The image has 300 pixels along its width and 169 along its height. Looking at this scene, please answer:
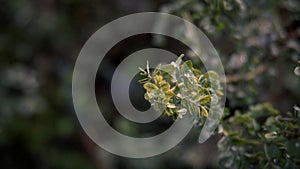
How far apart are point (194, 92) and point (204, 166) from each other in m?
0.76

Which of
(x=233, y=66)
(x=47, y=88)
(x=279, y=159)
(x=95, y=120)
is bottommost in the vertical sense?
(x=279, y=159)

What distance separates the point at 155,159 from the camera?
166cm

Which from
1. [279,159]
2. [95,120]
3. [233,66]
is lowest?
[279,159]

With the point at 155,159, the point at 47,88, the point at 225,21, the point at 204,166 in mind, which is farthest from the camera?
the point at 47,88

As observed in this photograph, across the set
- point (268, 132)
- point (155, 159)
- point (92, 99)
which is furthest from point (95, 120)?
point (268, 132)

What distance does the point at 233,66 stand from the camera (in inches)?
42.5

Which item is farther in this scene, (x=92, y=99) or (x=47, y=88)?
(x=47, y=88)

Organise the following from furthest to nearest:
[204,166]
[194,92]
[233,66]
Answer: [204,166] → [233,66] → [194,92]

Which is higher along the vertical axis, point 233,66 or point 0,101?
point 0,101

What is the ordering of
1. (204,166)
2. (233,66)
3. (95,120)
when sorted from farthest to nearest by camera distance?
1. (95,120)
2. (204,166)
3. (233,66)

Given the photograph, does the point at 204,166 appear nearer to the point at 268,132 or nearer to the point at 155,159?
the point at 155,159

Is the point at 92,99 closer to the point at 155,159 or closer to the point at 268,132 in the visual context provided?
the point at 155,159

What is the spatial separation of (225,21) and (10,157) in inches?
55.8

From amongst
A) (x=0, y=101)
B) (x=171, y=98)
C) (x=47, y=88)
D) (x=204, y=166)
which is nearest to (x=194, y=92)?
(x=171, y=98)
